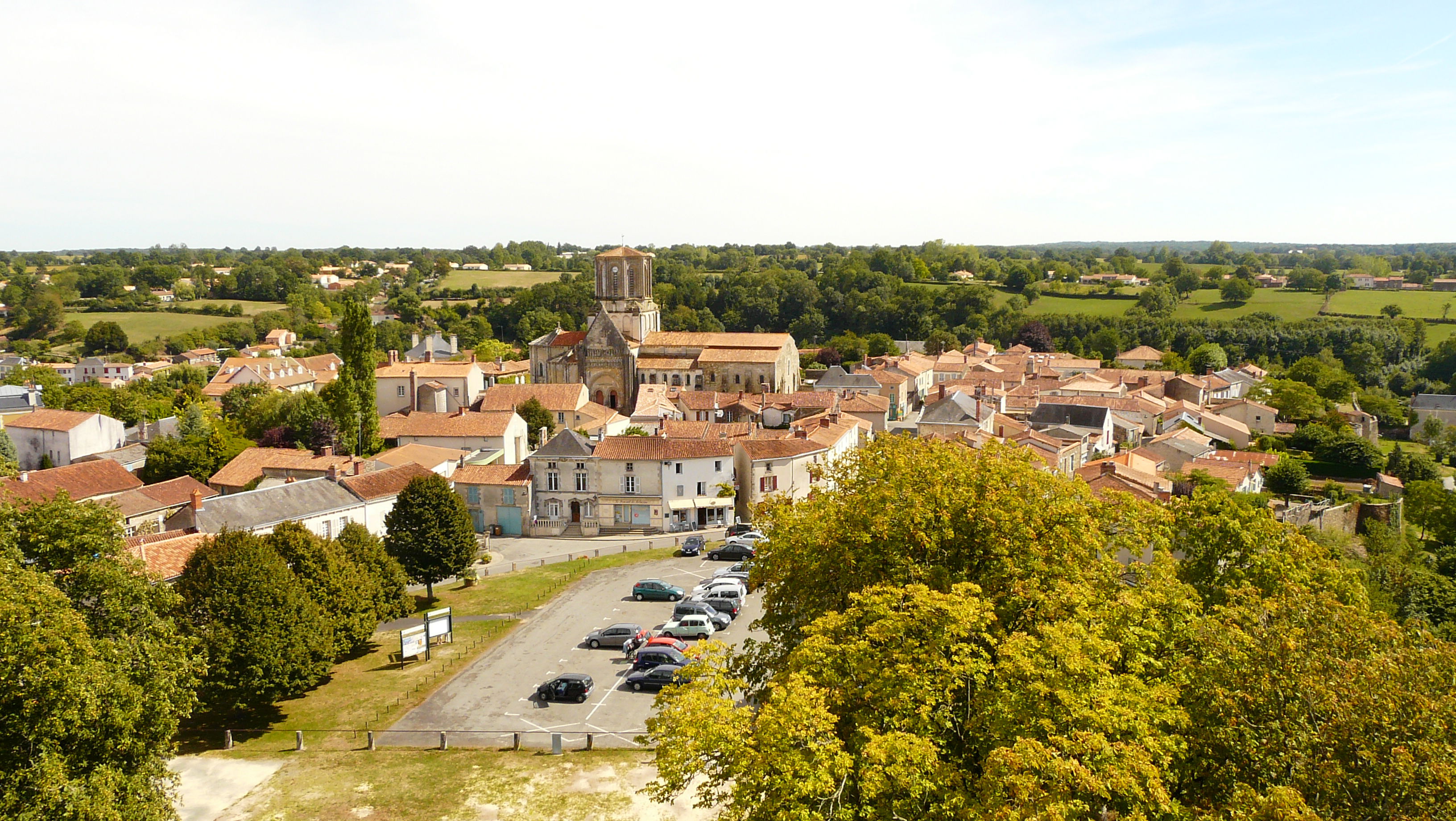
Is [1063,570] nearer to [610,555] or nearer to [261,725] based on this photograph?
[261,725]

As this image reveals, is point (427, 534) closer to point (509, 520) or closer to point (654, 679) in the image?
point (509, 520)

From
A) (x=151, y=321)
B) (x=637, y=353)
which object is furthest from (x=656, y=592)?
(x=151, y=321)

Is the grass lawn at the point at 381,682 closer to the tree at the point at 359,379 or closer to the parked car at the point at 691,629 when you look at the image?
the parked car at the point at 691,629

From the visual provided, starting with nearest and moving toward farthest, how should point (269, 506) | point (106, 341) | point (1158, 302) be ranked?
point (269, 506) → point (106, 341) → point (1158, 302)

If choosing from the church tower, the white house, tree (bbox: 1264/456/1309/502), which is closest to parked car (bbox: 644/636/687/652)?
tree (bbox: 1264/456/1309/502)

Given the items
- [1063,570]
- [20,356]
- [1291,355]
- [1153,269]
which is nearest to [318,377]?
[20,356]

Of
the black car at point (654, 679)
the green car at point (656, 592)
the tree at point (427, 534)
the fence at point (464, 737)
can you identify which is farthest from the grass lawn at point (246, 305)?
the black car at point (654, 679)
